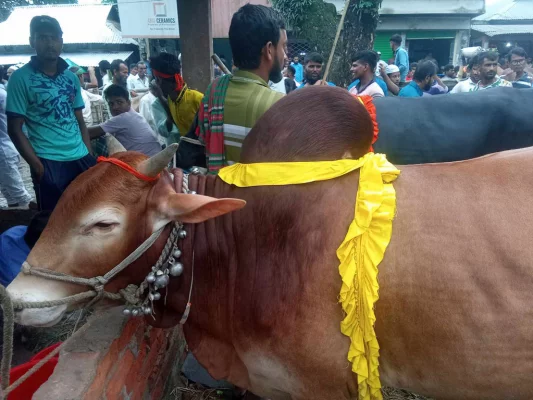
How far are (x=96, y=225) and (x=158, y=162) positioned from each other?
0.36m

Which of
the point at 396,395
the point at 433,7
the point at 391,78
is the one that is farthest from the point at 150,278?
the point at 433,7

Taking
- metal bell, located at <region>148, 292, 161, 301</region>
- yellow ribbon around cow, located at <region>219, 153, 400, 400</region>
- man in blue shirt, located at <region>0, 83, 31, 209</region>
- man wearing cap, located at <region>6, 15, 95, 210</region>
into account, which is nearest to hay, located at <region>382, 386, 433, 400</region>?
yellow ribbon around cow, located at <region>219, 153, 400, 400</region>

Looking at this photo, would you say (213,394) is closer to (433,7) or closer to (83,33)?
(83,33)

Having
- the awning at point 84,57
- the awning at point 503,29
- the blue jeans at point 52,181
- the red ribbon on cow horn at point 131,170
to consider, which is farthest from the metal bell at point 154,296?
the awning at point 503,29

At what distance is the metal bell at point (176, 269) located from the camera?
1862 mm

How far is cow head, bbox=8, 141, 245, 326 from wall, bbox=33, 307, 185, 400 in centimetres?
24

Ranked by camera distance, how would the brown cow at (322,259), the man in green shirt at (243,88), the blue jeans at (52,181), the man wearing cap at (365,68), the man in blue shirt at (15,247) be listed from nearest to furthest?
the brown cow at (322,259), the man in green shirt at (243,88), the man in blue shirt at (15,247), the blue jeans at (52,181), the man wearing cap at (365,68)

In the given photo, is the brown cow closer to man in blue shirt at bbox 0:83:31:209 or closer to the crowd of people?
the crowd of people

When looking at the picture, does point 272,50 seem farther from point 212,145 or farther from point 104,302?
point 104,302

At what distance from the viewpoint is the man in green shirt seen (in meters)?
2.40

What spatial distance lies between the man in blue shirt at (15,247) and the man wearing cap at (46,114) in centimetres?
112

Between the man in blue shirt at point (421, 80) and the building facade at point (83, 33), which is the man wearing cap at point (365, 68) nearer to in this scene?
the man in blue shirt at point (421, 80)

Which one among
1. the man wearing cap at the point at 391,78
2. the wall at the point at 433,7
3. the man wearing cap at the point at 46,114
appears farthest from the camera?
the wall at the point at 433,7

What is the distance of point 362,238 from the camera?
1.68 m
